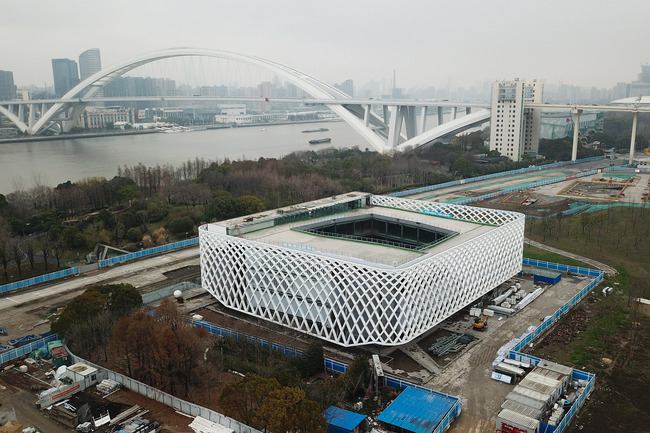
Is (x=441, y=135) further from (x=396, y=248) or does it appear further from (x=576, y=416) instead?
(x=576, y=416)

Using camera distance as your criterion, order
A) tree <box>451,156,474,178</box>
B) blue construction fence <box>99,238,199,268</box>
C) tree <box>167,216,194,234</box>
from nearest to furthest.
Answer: blue construction fence <box>99,238,199,268</box> < tree <box>167,216,194,234</box> < tree <box>451,156,474,178</box>

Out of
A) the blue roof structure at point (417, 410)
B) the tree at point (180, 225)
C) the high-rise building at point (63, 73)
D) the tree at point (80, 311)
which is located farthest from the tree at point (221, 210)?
the high-rise building at point (63, 73)

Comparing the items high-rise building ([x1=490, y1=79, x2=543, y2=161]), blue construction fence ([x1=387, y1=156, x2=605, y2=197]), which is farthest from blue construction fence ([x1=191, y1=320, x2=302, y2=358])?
high-rise building ([x1=490, y1=79, x2=543, y2=161])

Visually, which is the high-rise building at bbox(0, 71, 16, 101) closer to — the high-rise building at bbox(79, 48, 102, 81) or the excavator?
the high-rise building at bbox(79, 48, 102, 81)

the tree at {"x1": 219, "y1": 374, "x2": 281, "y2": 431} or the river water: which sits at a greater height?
the river water

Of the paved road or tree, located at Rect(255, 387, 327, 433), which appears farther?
the paved road

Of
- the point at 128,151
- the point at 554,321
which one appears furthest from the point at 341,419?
the point at 128,151

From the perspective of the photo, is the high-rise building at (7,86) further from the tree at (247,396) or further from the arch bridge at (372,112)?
the tree at (247,396)
